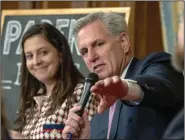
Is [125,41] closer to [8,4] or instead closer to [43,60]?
[43,60]

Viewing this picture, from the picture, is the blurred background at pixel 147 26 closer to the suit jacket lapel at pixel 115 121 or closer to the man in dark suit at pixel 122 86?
the man in dark suit at pixel 122 86

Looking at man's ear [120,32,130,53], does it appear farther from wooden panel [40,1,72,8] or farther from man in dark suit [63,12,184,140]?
wooden panel [40,1,72,8]

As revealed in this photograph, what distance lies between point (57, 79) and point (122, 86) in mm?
364

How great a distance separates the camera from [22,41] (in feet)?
3.48

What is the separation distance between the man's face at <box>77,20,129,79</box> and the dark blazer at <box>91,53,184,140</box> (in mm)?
39

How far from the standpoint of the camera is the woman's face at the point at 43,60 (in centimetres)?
102

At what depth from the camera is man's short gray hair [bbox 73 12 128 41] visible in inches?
37.3

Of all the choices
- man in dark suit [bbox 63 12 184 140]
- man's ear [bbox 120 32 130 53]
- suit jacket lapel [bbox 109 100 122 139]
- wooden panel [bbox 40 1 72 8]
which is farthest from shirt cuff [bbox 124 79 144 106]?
wooden panel [bbox 40 1 72 8]

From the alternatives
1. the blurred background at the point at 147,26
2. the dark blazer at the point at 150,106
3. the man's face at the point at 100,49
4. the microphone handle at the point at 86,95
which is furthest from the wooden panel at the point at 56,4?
the microphone handle at the point at 86,95

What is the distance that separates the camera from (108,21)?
3.11 ft

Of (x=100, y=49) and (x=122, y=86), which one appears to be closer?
(x=122, y=86)

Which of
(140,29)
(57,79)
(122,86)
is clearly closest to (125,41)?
(140,29)

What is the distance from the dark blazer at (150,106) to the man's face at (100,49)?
4cm

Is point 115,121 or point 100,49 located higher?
point 100,49
